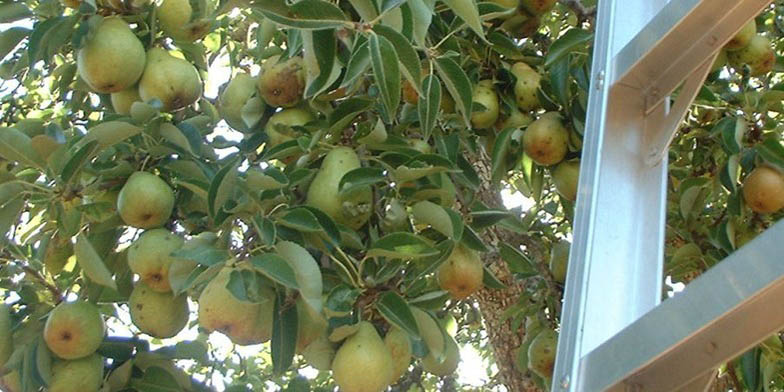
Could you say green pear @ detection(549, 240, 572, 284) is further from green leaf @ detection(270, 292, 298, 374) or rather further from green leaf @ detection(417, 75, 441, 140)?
green leaf @ detection(270, 292, 298, 374)

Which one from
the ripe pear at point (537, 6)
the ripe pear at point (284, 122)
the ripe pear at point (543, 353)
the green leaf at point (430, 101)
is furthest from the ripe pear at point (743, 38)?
the ripe pear at point (284, 122)

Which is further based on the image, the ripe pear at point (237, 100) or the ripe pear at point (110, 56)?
the ripe pear at point (237, 100)

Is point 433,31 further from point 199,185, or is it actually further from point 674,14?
point 674,14

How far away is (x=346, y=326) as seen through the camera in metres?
1.94

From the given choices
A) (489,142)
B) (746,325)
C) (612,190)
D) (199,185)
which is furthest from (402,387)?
(746,325)

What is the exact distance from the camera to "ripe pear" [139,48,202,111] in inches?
87.7

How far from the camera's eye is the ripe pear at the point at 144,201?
200 cm

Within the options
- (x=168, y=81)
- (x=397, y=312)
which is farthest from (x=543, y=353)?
(x=168, y=81)

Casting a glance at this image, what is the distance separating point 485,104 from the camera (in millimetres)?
2447

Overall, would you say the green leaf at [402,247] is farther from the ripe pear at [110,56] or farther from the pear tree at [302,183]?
the ripe pear at [110,56]

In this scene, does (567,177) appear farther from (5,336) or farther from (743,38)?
(5,336)

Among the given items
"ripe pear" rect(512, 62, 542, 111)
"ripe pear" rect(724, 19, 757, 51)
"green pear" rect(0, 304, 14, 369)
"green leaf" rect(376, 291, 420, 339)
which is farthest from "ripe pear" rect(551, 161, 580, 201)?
"green pear" rect(0, 304, 14, 369)

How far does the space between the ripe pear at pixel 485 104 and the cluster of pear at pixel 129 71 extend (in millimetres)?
616

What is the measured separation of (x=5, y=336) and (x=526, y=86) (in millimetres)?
1237
